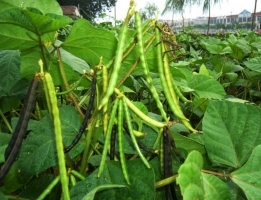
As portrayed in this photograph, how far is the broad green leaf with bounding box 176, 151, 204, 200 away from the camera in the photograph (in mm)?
378

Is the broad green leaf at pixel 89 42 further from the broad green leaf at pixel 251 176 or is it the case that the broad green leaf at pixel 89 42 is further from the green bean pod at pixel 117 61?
the broad green leaf at pixel 251 176

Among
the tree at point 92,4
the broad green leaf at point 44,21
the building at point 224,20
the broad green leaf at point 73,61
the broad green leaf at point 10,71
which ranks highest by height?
the broad green leaf at point 44,21

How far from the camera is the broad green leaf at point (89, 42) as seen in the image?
0.57 metres

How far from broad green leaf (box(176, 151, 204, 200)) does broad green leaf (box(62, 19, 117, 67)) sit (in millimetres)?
249

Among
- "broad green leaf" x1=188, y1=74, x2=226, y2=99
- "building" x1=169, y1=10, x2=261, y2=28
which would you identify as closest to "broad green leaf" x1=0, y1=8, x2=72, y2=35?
"broad green leaf" x1=188, y1=74, x2=226, y2=99

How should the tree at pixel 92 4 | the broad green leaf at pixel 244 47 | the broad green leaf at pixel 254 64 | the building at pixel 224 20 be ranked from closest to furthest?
the broad green leaf at pixel 254 64
the broad green leaf at pixel 244 47
the building at pixel 224 20
the tree at pixel 92 4

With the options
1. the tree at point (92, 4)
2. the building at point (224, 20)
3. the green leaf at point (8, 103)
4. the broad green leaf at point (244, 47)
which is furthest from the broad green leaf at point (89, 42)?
the tree at point (92, 4)

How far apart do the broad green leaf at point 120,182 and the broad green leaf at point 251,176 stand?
0.10 metres

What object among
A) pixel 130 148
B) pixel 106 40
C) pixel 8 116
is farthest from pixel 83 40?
pixel 8 116

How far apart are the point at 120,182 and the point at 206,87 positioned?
1.42ft

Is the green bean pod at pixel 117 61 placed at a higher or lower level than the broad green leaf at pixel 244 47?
higher

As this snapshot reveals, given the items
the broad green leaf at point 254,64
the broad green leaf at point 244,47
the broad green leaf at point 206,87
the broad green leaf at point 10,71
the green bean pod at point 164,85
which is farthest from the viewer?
the broad green leaf at point 244,47

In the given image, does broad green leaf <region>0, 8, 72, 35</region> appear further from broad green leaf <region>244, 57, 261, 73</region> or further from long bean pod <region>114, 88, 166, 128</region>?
broad green leaf <region>244, 57, 261, 73</region>

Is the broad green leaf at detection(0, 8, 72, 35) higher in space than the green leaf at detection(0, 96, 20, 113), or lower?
higher
